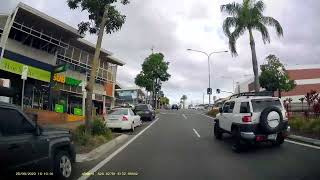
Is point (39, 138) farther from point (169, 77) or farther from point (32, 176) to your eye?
point (169, 77)

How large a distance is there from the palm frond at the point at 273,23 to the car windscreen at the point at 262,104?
64.4 ft

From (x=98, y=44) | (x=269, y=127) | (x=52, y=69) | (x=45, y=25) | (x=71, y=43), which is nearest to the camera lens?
(x=269, y=127)

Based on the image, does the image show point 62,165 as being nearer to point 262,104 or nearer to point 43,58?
point 262,104

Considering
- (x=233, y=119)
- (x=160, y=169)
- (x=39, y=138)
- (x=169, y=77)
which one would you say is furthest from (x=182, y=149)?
(x=169, y=77)

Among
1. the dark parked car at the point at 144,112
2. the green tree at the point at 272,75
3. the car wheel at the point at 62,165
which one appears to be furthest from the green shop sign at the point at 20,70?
the green tree at the point at 272,75

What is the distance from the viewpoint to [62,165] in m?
10.3

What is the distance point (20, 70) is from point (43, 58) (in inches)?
202

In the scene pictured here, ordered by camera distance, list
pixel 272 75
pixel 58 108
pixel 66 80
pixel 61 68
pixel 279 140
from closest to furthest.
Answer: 1. pixel 279 140
2. pixel 61 68
3. pixel 58 108
4. pixel 66 80
5. pixel 272 75

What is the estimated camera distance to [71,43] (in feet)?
146

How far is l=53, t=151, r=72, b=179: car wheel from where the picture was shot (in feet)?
32.6

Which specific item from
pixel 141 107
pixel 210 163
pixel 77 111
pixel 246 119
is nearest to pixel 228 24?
pixel 141 107

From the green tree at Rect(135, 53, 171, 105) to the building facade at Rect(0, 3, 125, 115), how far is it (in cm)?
3810

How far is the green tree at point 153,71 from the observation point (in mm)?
88125

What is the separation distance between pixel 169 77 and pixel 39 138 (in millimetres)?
83037
